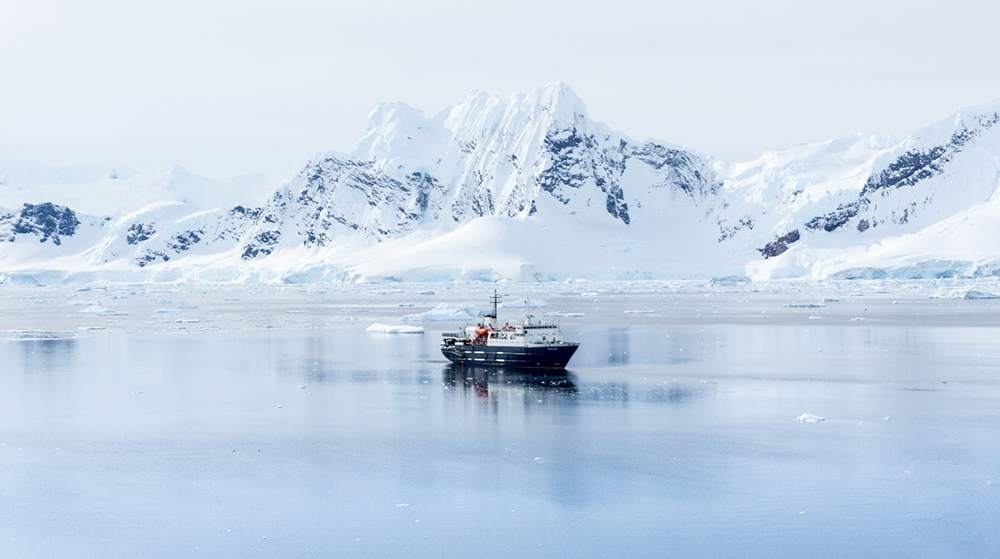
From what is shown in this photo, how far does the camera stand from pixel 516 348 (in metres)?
38.3

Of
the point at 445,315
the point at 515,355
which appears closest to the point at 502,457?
the point at 515,355

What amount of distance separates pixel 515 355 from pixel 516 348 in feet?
1.01

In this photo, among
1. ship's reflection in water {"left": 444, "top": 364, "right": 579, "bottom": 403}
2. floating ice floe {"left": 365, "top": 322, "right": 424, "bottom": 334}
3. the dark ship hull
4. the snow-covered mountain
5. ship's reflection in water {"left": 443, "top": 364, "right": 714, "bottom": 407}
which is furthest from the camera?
the snow-covered mountain

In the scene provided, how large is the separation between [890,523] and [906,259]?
129 metres

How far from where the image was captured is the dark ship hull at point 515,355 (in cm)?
3784

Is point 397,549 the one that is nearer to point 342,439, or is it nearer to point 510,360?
point 342,439

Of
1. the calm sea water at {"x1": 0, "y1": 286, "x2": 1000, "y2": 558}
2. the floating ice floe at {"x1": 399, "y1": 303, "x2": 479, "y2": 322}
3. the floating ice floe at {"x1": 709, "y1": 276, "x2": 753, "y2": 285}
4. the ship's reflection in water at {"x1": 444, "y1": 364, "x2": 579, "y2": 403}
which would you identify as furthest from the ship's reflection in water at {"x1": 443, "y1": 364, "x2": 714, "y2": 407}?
the floating ice floe at {"x1": 709, "y1": 276, "x2": 753, "y2": 285}

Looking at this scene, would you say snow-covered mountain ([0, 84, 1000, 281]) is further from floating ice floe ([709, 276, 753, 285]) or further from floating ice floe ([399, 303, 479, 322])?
floating ice floe ([399, 303, 479, 322])

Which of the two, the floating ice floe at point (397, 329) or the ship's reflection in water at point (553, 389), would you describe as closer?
the ship's reflection in water at point (553, 389)

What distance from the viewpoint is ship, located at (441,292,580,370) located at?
38.0 meters

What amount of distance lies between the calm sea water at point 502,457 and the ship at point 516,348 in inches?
35.8

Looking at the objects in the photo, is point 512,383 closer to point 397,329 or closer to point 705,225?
point 397,329

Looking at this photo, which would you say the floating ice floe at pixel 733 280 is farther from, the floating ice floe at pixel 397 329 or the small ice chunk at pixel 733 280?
the floating ice floe at pixel 397 329

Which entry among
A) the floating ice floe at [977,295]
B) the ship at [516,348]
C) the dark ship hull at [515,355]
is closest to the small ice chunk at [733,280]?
the floating ice floe at [977,295]
